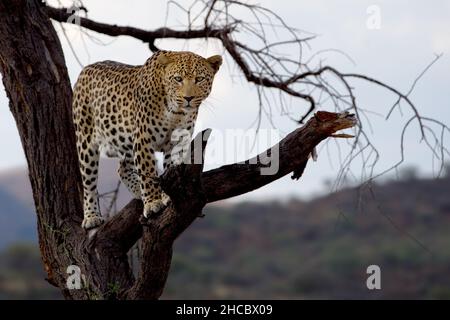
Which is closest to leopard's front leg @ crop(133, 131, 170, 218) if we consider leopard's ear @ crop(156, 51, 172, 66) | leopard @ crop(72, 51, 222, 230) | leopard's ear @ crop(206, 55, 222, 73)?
leopard @ crop(72, 51, 222, 230)

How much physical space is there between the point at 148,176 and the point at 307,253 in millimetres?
32078

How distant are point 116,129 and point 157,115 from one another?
496mm

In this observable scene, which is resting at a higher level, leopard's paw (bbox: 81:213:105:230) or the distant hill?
the distant hill

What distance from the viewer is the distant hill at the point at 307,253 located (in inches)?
1335

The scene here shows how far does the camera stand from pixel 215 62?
7418 mm

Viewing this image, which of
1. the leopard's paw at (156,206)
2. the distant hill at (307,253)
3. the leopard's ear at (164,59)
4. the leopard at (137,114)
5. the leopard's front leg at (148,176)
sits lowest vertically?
the leopard's paw at (156,206)

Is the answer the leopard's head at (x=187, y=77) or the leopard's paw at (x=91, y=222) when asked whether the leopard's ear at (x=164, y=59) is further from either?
the leopard's paw at (x=91, y=222)

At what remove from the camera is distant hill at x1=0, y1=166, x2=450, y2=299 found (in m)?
33.9

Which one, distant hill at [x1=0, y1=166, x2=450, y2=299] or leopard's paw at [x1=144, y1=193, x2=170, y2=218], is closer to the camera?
leopard's paw at [x1=144, y1=193, x2=170, y2=218]

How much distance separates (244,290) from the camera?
35.1 m

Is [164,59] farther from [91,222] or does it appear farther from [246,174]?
[91,222]

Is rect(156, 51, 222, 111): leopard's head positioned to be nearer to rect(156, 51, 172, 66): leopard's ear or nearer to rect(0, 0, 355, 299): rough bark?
rect(156, 51, 172, 66): leopard's ear

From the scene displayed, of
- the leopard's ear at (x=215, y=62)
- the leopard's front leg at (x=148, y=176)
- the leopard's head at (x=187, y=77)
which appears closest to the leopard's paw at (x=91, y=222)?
the leopard's front leg at (x=148, y=176)

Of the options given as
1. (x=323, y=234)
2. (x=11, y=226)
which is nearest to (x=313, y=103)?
(x=323, y=234)
